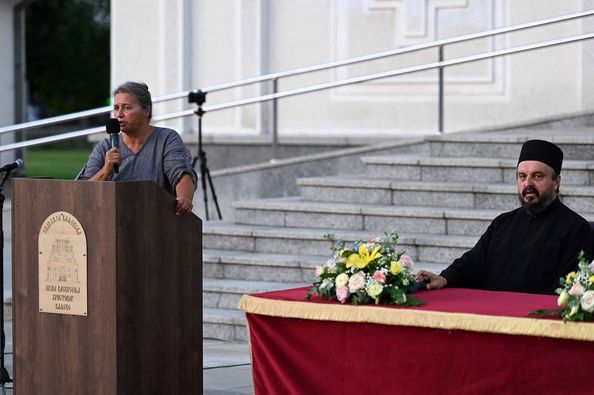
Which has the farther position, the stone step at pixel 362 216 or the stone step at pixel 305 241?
the stone step at pixel 362 216

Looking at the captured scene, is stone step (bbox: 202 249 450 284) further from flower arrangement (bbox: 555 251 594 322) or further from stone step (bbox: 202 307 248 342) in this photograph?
flower arrangement (bbox: 555 251 594 322)

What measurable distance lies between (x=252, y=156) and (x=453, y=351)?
27.5 feet

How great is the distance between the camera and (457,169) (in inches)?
455

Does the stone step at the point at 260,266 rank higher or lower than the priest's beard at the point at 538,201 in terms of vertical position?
lower

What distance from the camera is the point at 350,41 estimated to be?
14188 millimetres

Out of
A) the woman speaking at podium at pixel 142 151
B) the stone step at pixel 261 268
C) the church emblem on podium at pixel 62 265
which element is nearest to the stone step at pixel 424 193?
the stone step at pixel 261 268

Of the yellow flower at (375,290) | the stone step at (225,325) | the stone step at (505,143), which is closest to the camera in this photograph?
the yellow flower at (375,290)

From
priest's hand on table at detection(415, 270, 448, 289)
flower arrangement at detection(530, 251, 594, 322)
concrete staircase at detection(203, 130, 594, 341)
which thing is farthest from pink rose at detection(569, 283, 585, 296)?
concrete staircase at detection(203, 130, 594, 341)

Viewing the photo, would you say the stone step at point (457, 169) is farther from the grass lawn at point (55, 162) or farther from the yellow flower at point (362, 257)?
the grass lawn at point (55, 162)

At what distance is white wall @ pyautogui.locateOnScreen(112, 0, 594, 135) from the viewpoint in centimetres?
1334

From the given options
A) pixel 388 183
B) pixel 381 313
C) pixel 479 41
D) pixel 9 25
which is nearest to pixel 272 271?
pixel 388 183

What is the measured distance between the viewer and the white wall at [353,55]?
1334 centimetres

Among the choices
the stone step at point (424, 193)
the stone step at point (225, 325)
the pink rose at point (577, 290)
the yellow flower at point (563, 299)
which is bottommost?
the stone step at point (225, 325)

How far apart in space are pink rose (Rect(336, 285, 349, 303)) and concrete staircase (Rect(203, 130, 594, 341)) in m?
3.72
